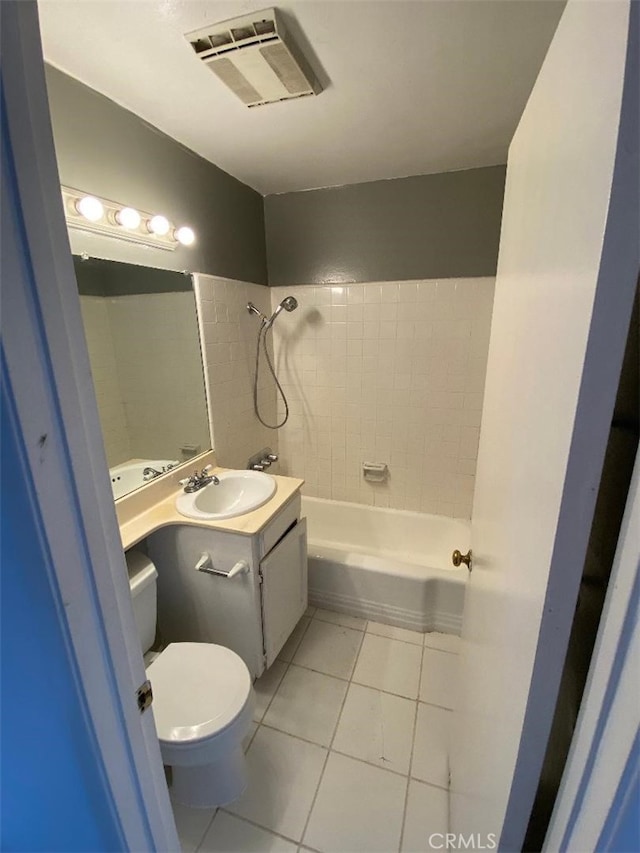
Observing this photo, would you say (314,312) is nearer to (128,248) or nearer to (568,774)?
(128,248)

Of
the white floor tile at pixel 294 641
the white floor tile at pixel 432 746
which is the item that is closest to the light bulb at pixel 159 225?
the white floor tile at pixel 294 641

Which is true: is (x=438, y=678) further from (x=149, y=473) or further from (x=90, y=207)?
(x=90, y=207)

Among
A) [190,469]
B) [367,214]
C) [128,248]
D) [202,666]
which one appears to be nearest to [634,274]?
[202,666]

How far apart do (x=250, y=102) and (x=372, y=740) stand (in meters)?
2.43

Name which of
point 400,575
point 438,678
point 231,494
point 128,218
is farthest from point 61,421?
point 438,678

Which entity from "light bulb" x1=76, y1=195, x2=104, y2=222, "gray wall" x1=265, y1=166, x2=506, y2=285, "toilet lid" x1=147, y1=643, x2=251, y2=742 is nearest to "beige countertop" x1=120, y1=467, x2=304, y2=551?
"toilet lid" x1=147, y1=643, x2=251, y2=742

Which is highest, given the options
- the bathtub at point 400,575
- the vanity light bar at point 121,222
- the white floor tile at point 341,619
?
the vanity light bar at point 121,222

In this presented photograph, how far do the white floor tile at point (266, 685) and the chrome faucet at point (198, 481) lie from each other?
896 millimetres

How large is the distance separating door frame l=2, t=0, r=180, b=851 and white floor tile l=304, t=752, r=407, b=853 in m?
0.84

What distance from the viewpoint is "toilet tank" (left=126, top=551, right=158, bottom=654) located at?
1.23m

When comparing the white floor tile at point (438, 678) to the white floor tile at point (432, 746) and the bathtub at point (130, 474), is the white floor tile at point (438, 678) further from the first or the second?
the bathtub at point (130, 474)

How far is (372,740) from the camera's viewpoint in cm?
137

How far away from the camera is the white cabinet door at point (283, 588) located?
4.81 feet

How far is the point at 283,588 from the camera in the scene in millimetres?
1587
